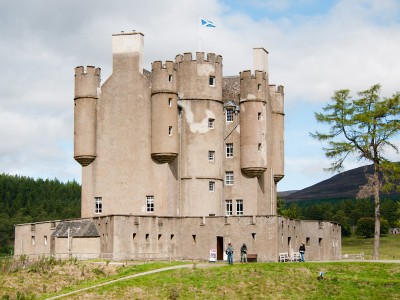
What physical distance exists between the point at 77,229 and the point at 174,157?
10226mm

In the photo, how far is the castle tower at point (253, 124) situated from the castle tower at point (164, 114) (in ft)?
21.4

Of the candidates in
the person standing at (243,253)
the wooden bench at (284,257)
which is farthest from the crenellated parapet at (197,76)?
the person standing at (243,253)

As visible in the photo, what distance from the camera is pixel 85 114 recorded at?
69.4m

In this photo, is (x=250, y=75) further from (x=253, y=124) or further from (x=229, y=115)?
(x=253, y=124)

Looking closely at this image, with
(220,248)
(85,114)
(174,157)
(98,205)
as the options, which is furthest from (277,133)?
(98,205)

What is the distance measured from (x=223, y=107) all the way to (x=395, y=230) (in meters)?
84.4

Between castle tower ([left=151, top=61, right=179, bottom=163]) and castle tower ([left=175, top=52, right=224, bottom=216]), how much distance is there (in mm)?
1789

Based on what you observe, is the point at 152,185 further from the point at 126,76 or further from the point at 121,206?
the point at 126,76

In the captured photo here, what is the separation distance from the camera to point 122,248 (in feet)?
200

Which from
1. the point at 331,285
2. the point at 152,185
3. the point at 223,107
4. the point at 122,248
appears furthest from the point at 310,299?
the point at 223,107

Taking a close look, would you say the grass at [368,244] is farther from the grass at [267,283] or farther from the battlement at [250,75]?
the grass at [267,283]

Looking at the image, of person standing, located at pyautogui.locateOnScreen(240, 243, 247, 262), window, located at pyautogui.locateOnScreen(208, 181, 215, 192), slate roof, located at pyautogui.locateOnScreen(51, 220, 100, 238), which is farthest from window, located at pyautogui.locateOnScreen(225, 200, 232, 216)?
slate roof, located at pyautogui.locateOnScreen(51, 220, 100, 238)

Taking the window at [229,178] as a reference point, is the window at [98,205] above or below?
below

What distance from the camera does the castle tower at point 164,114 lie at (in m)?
67.2
